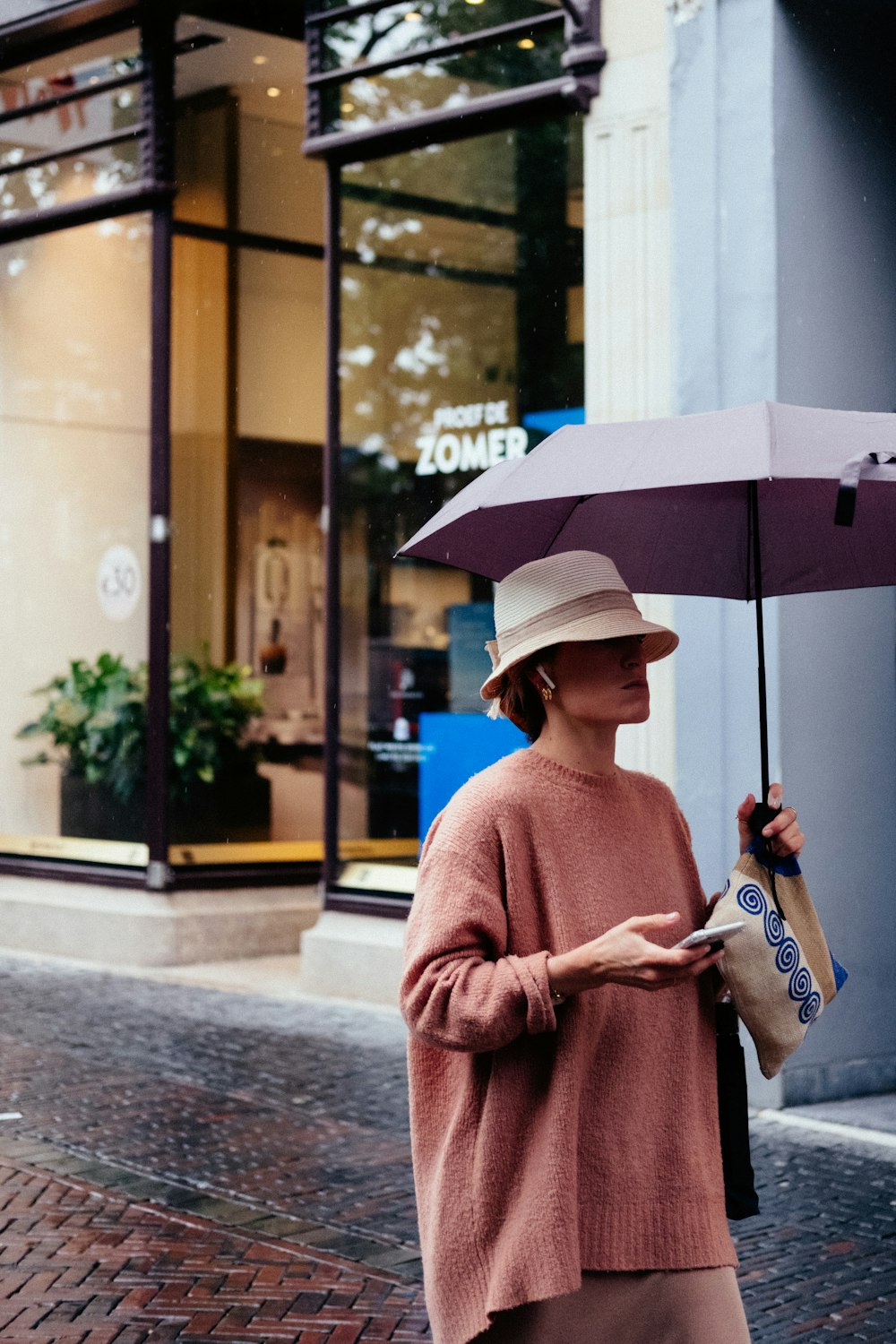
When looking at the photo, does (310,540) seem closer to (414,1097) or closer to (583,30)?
(583,30)

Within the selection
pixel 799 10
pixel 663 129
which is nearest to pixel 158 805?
pixel 663 129

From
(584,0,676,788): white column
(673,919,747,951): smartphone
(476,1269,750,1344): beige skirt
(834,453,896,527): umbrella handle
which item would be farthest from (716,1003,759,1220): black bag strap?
(584,0,676,788): white column

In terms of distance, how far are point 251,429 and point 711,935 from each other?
9339 mm

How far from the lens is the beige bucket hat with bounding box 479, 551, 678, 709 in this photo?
269 cm

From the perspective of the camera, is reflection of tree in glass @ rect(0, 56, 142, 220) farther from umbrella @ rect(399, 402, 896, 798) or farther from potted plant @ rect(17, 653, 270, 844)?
umbrella @ rect(399, 402, 896, 798)

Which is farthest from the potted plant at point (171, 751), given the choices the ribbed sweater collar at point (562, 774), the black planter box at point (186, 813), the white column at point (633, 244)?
the ribbed sweater collar at point (562, 774)

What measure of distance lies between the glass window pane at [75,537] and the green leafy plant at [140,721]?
0.01m

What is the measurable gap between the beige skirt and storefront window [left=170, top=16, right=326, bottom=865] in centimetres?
825

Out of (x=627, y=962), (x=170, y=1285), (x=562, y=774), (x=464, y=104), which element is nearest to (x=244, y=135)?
(x=464, y=104)

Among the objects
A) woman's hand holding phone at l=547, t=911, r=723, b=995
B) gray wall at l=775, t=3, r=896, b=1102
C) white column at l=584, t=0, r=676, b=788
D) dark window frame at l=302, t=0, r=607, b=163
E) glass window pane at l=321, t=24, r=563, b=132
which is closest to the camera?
woman's hand holding phone at l=547, t=911, r=723, b=995

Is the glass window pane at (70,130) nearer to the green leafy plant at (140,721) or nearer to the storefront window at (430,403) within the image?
the storefront window at (430,403)

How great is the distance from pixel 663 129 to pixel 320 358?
14.5 feet

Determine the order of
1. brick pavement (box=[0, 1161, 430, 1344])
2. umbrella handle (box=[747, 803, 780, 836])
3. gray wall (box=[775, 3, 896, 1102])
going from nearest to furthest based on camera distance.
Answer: umbrella handle (box=[747, 803, 780, 836])
brick pavement (box=[0, 1161, 430, 1344])
gray wall (box=[775, 3, 896, 1102])

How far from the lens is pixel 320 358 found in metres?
11.8
